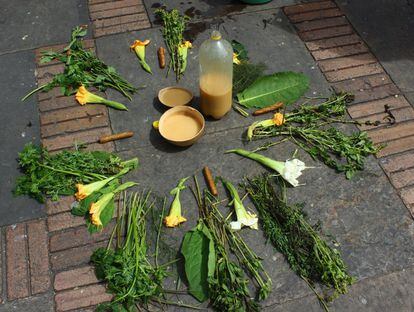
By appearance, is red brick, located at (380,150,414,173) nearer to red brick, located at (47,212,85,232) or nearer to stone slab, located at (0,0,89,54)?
red brick, located at (47,212,85,232)

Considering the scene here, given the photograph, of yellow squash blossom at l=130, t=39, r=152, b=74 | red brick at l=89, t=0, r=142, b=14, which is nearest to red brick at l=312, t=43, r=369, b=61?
yellow squash blossom at l=130, t=39, r=152, b=74

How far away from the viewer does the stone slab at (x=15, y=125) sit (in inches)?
119

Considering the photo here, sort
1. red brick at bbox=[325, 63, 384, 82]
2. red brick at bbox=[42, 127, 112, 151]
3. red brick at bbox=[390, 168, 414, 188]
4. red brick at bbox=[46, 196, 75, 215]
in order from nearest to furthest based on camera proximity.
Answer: red brick at bbox=[46, 196, 75, 215]
red brick at bbox=[390, 168, 414, 188]
red brick at bbox=[42, 127, 112, 151]
red brick at bbox=[325, 63, 384, 82]

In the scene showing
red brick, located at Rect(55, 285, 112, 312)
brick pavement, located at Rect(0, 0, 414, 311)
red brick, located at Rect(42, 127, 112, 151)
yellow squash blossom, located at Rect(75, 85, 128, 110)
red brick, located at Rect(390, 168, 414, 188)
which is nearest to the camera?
red brick, located at Rect(55, 285, 112, 312)

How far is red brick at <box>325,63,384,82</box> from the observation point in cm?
384

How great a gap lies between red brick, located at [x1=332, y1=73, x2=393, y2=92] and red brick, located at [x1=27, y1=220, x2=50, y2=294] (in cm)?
273

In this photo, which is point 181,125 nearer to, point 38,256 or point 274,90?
point 274,90

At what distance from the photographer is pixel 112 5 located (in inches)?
179

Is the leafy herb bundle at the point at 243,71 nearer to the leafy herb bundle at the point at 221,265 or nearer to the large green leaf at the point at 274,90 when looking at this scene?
the large green leaf at the point at 274,90

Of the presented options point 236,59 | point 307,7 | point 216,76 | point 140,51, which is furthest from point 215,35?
point 307,7

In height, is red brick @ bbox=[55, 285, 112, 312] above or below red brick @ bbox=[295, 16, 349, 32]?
below

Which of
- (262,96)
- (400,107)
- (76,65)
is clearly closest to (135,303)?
(262,96)

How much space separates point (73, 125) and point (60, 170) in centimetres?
58

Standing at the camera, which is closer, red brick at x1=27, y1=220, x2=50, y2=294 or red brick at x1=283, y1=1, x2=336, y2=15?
red brick at x1=27, y1=220, x2=50, y2=294
